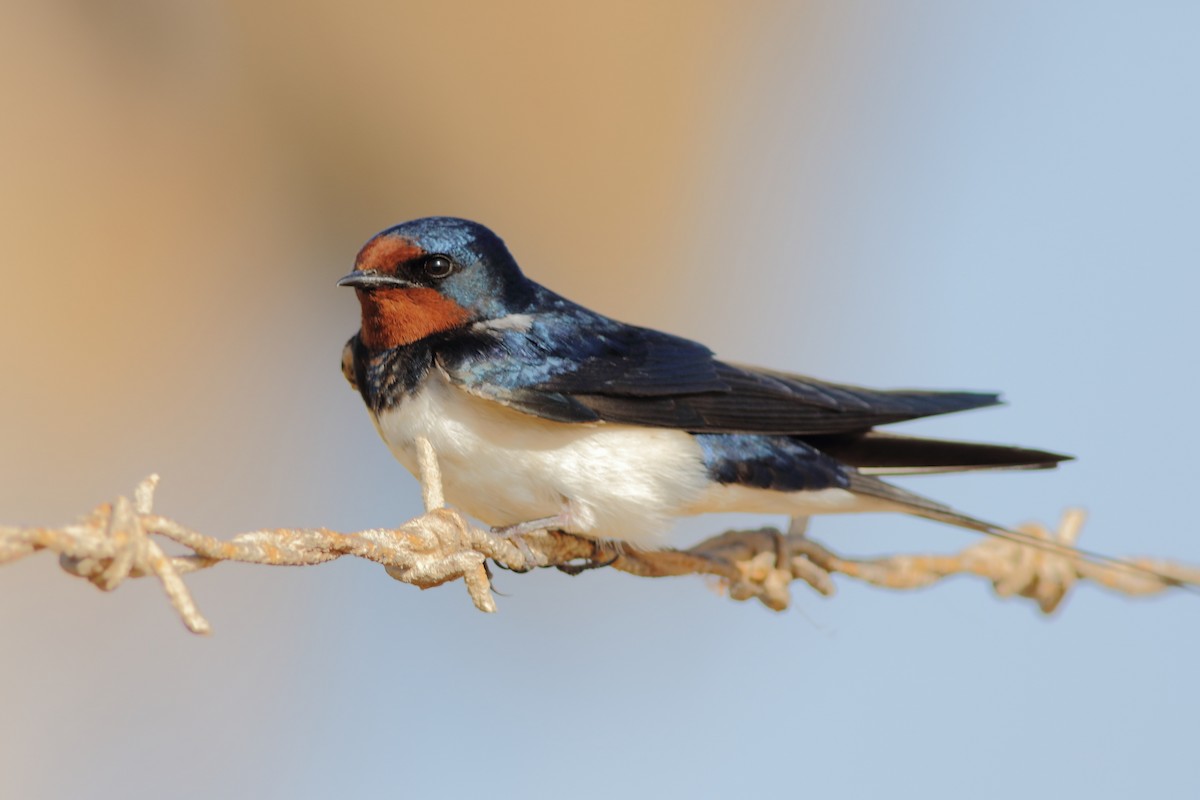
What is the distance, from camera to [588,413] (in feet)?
6.00

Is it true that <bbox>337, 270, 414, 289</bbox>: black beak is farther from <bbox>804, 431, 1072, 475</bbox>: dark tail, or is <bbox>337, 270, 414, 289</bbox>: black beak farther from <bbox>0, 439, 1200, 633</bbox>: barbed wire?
<bbox>804, 431, 1072, 475</bbox>: dark tail

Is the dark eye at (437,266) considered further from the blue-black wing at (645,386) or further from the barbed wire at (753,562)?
the barbed wire at (753,562)

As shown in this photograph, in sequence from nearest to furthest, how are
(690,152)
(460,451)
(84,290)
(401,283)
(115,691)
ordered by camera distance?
1. (460,451)
2. (401,283)
3. (115,691)
4. (84,290)
5. (690,152)

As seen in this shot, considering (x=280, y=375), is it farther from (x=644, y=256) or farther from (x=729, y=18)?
(x=729, y=18)

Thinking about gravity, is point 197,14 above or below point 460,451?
above

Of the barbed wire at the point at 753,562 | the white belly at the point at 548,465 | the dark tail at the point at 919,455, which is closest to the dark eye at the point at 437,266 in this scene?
the white belly at the point at 548,465

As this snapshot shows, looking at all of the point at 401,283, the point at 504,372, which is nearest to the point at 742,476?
the point at 504,372

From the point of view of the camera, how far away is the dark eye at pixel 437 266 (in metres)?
1.93

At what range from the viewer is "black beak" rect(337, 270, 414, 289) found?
1.88 metres

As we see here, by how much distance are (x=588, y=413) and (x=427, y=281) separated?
0.95 ft

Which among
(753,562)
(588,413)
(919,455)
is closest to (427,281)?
(588,413)

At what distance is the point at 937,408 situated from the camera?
200 cm

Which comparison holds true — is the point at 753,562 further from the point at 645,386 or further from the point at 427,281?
the point at 427,281

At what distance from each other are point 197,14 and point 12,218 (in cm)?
74
